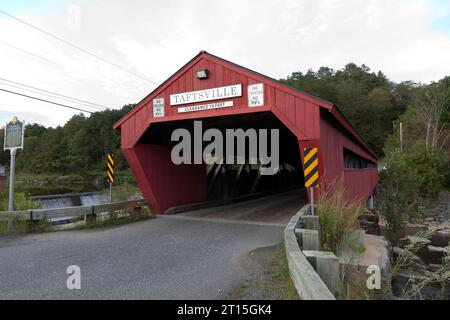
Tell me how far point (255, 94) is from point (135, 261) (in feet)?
15.2

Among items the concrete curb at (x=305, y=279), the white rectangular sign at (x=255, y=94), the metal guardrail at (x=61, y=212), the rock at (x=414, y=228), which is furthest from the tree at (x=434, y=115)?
the concrete curb at (x=305, y=279)

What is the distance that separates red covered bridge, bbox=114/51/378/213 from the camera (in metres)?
6.50

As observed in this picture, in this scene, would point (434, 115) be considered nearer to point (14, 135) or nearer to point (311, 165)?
point (311, 165)

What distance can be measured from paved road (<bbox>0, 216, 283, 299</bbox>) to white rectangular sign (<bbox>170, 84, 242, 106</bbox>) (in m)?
3.35

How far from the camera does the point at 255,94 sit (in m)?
6.96

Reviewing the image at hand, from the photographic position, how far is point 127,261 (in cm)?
430

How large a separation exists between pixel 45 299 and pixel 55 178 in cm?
5258

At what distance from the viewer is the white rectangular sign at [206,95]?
283 inches

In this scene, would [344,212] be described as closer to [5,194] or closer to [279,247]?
[279,247]

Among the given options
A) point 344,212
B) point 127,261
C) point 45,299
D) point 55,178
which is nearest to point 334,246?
point 344,212

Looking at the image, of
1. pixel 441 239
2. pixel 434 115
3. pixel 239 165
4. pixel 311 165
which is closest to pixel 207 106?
pixel 311 165

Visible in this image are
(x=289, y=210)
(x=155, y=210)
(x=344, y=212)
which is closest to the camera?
(x=344, y=212)

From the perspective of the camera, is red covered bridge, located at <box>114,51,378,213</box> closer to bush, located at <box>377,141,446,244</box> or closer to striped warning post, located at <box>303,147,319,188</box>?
striped warning post, located at <box>303,147,319,188</box>

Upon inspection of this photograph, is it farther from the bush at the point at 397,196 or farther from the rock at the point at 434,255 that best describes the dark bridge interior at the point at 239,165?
the rock at the point at 434,255
